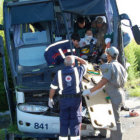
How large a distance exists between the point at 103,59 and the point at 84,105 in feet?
5.64

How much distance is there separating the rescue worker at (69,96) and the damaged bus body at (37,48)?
0.37 m

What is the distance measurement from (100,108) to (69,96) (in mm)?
880

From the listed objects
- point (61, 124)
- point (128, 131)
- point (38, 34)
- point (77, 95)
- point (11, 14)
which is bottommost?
point (128, 131)

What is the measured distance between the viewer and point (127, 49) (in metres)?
15.4

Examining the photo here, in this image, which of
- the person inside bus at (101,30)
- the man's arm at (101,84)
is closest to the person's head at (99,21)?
the person inside bus at (101,30)

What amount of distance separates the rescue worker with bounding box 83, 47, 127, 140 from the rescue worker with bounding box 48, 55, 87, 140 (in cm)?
25

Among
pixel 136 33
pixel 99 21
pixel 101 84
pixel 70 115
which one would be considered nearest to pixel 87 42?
pixel 99 21

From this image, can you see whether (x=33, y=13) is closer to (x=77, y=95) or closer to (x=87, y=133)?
(x=77, y=95)

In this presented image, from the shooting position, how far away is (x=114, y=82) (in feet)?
18.0

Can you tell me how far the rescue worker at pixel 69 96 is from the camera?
5.45 m

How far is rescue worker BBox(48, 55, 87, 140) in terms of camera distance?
5.45 m

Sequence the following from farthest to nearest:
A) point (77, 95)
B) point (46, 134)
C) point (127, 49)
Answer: point (127, 49) → point (46, 134) → point (77, 95)

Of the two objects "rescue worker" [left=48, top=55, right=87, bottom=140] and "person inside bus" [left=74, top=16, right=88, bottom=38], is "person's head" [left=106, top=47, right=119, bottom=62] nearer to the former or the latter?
"rescue worker" [left=48, top=55, right=87, bottom=140]

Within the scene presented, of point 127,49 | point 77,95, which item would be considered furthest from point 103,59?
point 127,49
